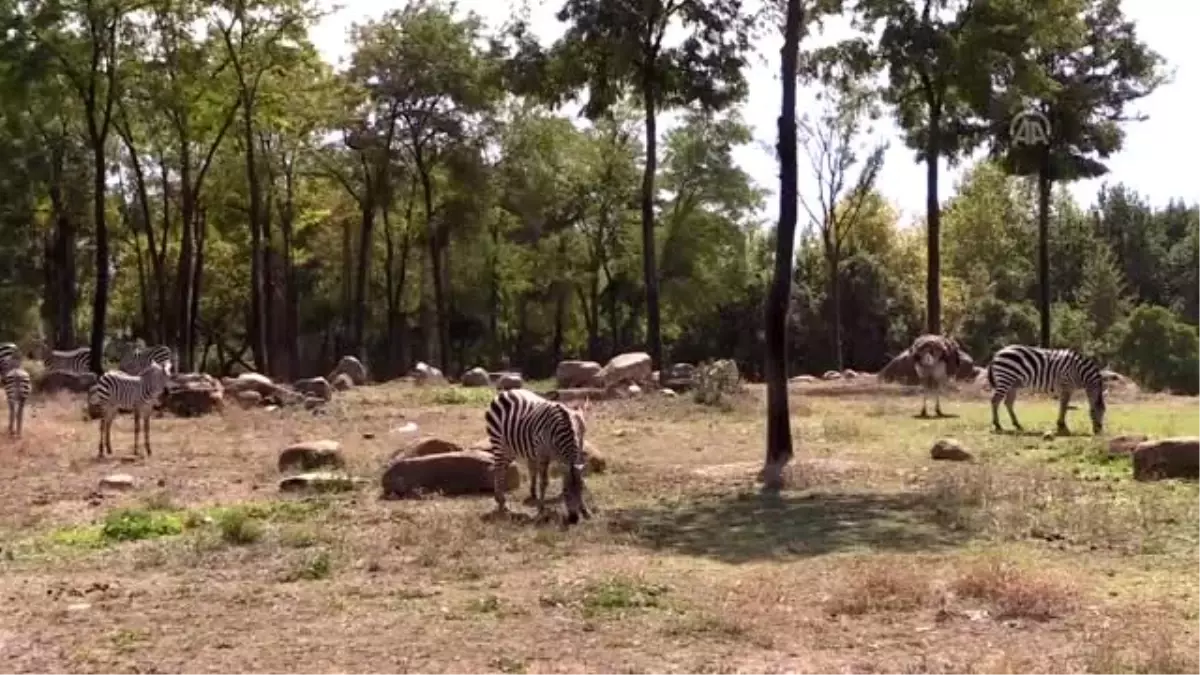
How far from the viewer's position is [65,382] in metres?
37.4

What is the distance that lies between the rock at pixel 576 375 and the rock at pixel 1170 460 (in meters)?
21.5

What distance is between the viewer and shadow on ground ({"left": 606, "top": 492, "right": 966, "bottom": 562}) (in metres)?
14.3

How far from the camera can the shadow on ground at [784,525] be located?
14.3 metres

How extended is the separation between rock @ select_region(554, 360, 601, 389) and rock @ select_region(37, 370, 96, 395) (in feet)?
40.4

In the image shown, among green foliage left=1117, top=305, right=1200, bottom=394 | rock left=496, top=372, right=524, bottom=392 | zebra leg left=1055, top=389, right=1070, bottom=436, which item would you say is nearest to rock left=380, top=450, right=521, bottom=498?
zebra leg left=1055, top=389, right=1070, bottom=436

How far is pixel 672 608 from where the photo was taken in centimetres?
1133

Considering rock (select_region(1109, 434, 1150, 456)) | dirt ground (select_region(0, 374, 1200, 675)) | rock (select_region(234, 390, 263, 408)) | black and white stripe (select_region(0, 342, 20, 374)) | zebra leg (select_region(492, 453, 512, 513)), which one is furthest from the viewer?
rock (select_region(234, 390, 263, 408))

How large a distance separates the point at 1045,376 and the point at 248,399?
18.2m

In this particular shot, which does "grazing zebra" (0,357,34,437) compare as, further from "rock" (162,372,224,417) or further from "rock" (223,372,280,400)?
"rock" (223,372,280,400)

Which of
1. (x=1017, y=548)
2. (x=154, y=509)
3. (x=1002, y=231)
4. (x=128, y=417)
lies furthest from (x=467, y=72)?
(x=1017, y=548)

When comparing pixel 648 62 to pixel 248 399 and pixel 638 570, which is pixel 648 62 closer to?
pixel 248 399

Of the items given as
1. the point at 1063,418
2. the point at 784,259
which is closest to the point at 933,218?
the point at 1063,418

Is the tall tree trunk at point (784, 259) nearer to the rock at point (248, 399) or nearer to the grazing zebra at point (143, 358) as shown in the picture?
Result: the rock at point (248, 399)

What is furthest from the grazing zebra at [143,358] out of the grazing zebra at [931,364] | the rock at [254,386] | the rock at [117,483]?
the grazing zebra at [931,364]
